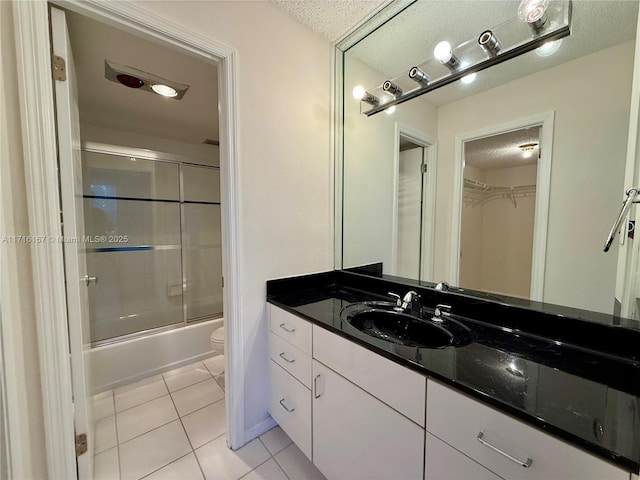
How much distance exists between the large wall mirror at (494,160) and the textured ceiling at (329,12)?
17 cm

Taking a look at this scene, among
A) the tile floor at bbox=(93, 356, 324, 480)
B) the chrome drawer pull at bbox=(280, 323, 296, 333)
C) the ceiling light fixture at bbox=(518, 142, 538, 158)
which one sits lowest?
the tile floor at bbox=(93, 356, 324, 480)

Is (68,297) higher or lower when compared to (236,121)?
lower

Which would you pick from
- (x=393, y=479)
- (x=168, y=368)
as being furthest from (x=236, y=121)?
(x=168, y=368)

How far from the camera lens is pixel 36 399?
1.00m

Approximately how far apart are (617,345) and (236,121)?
5.89 feet

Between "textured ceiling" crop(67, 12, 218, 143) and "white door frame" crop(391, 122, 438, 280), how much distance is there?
1367 mm

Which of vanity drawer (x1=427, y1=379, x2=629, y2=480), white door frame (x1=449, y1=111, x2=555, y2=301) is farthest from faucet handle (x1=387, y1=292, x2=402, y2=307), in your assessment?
white door frame (x1=449, y1=111, x2=555, y2=301)

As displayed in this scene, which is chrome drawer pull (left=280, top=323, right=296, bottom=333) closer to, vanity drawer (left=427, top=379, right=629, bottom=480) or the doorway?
vanity drawer (left=427, top=379, right=629, bottom=480)

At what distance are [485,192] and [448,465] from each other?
1947 millimetres

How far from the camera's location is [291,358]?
134 centimetres

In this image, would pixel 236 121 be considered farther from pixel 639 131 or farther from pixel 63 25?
pixel 639 131

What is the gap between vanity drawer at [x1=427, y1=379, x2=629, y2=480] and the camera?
1.71 feet

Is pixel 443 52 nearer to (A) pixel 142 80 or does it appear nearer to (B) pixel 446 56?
(B) pixel 446 56

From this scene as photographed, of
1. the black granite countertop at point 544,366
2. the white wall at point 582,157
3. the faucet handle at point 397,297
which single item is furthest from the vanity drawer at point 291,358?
the white wall at point 582,157
